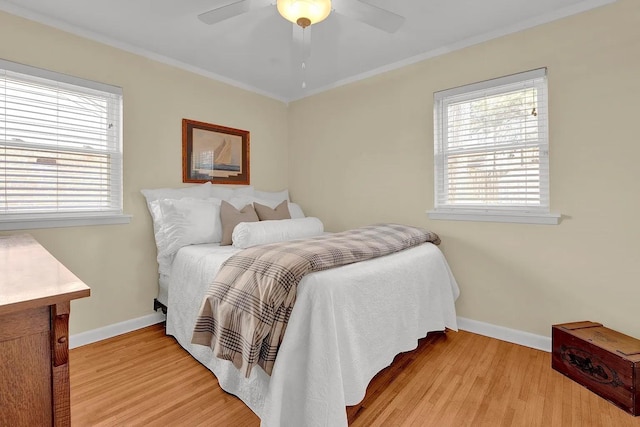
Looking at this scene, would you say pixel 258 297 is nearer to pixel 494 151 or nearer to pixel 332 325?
pixel 332 325

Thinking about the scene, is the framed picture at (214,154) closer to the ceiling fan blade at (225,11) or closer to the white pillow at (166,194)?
the white pillow at (166,194)

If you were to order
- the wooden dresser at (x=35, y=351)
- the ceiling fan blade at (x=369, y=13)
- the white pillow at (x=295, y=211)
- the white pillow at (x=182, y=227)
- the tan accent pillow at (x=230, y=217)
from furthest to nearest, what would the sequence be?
the white pillow at (x=295, y=211) → the tan accent pillow at (x=230, y=217) → the white pillow at (x=182, y=227) → the ceiling fan blade at (x=369, y=13) → the wooden dresser at (x=35, y=351)

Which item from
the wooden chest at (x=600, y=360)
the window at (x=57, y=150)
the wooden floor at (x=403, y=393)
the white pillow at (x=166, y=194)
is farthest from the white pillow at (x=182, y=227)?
the wooden chest at (x=600, y=360)

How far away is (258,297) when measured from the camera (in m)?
1.48

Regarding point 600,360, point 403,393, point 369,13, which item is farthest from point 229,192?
point 600,360

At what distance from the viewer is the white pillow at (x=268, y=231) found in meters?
2.44

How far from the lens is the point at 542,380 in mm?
1935

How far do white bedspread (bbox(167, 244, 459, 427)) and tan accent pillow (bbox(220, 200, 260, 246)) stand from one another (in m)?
0.20

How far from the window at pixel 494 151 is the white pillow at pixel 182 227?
1915mm

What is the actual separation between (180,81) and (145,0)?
936mm

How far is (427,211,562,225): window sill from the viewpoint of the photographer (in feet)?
7.46

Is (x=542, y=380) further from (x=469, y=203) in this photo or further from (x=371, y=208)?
(x=371, y=208)

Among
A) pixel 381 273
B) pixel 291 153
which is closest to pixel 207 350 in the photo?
pixel 381 273

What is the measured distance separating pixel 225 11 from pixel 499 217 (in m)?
2.35
